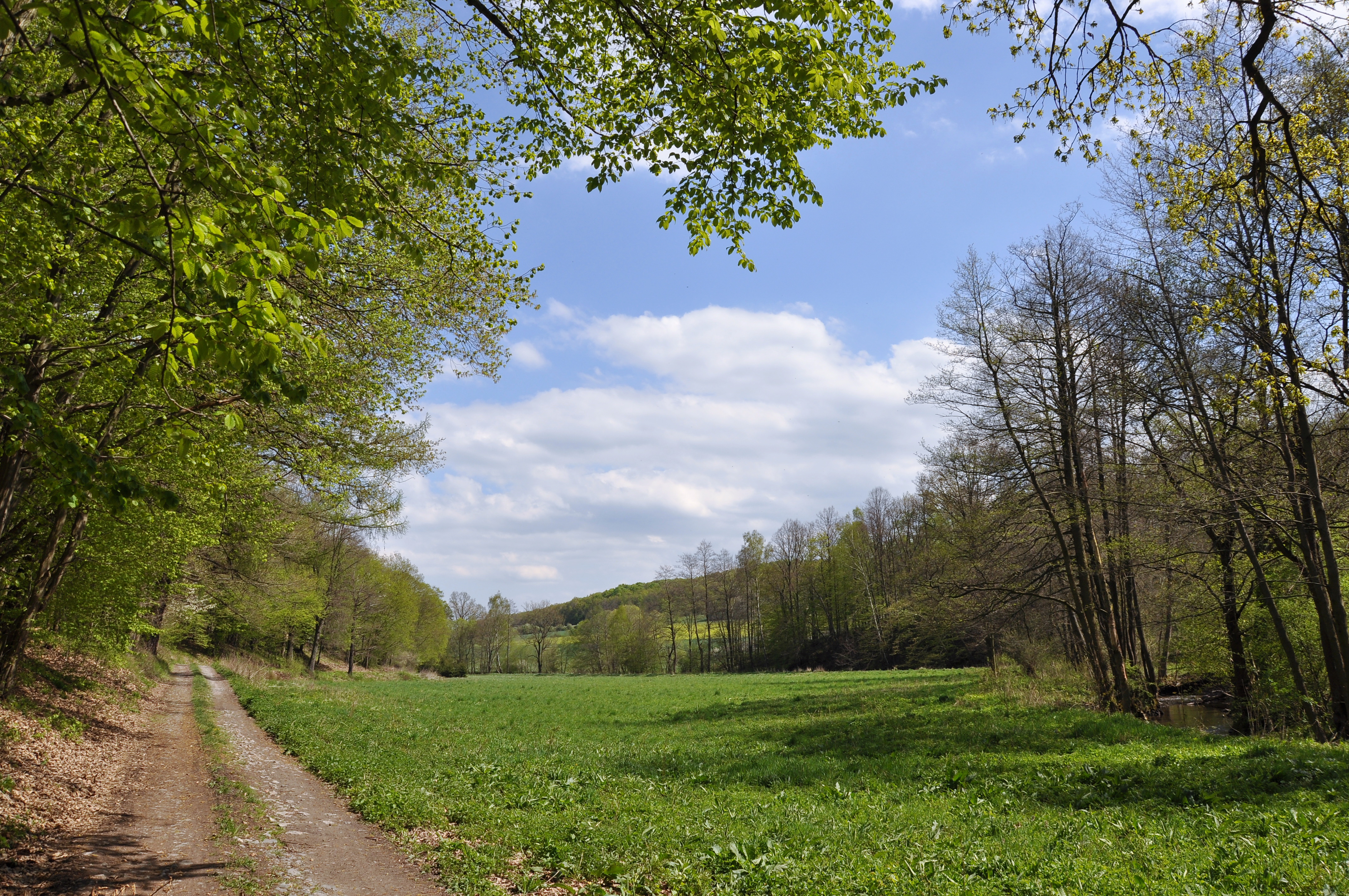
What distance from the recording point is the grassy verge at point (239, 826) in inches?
250

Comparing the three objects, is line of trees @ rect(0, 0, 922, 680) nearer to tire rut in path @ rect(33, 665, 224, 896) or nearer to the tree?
tire rut in path @ rect(33, 665, 224, 896)

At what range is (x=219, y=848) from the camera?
7.20 m

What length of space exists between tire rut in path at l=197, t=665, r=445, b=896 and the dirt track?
0.6 inches

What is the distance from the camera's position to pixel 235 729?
15547mm

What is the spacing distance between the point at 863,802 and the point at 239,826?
804cm

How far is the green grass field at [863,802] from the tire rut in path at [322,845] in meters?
0.35

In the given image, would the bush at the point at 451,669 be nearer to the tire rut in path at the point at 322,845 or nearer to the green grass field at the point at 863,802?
the green grass field at the point at 863,802

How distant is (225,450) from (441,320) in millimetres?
4223

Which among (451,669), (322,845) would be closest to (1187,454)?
(322,845)

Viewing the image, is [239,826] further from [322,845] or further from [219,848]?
[322,845]

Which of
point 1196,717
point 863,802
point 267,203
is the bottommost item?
point 1196,717

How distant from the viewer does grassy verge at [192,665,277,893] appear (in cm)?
635

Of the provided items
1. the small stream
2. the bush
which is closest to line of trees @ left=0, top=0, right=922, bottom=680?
the small stream

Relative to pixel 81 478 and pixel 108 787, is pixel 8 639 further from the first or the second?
pixel 81 478
